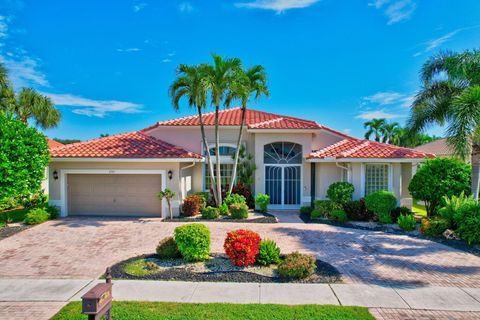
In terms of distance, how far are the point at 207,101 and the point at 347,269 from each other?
10035 millimetres

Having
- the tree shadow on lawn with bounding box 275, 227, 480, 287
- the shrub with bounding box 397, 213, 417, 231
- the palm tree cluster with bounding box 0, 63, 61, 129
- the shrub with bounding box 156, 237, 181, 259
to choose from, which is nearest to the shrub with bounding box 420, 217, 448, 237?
the shrub with bounding box 397, 213, 417, 231

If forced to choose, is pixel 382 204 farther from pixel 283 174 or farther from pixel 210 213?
pixel 210 213

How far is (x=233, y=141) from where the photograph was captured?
1872 centimetres

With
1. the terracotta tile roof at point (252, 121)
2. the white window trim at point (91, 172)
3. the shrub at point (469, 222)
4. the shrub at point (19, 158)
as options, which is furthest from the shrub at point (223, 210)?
the shrub at point (469, 222)

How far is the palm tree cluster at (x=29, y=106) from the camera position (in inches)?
811

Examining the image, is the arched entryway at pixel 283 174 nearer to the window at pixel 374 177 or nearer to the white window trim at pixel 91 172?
the window at pixel 374 177

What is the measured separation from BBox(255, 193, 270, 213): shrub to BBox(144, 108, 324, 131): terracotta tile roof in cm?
411

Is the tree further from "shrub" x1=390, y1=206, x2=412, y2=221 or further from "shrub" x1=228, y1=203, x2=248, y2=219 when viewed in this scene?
"shrub" x1=390, y1=206, x2=412, y2=221

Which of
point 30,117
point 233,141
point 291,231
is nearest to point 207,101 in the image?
point 233,141

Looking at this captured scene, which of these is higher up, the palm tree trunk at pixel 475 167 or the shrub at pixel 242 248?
the palm tree trunk at pixel 475 167

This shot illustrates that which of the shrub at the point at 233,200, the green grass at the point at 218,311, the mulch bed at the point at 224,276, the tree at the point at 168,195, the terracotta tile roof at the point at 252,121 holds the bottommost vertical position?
the mulch bed at the point at 224,276

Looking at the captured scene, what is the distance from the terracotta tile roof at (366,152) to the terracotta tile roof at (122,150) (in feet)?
24.2

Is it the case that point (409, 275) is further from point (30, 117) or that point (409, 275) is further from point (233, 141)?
point (30, 117)

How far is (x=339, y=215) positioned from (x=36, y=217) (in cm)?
1454
